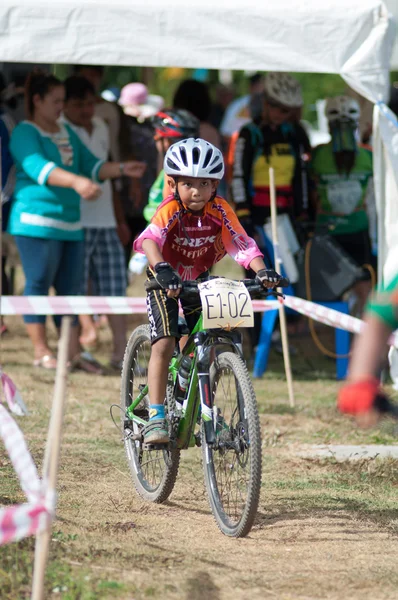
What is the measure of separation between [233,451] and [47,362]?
4.51 meters

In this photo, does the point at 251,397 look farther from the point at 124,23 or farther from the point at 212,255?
the point at 124,23

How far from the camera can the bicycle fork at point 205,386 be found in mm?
4723

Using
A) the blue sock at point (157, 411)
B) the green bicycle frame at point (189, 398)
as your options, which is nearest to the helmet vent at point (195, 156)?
the green bicycle frame at point (189, 398)

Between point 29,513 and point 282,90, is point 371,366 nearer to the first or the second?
point 29,513

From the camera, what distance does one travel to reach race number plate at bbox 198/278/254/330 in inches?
182

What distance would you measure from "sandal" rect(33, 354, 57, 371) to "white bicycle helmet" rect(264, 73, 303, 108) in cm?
291

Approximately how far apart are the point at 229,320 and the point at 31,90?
14.4 ft

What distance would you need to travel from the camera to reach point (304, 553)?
15.1 ft

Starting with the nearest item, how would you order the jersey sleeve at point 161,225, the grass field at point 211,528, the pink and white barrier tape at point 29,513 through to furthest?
the pink and white barrier tape at point 29,513, the grass field at point 211,528, the jersey sleeve at point 161,225

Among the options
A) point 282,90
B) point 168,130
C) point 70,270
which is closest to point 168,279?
point 168,130

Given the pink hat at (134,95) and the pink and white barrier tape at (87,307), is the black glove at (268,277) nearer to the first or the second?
the pink and white barrier tape at (87,307)

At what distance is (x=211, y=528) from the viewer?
16.3 feet

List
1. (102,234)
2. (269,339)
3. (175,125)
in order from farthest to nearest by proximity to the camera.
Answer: (102,234) < (269,339) < (175,125)

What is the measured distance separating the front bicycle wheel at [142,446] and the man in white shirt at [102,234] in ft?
11.5
